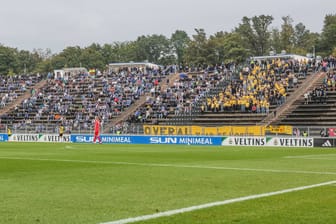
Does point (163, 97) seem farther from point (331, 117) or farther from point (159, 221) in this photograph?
point (159, 221)

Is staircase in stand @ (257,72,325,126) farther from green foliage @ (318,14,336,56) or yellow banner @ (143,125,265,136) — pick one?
green foliage @ (318,14,336,56)

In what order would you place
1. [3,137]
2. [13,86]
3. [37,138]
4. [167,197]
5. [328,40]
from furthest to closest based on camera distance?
[328,40]
[13,86]
[3,137]
[37,138]
[167,197]

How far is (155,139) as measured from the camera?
165 ft

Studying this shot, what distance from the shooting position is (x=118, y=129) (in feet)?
174

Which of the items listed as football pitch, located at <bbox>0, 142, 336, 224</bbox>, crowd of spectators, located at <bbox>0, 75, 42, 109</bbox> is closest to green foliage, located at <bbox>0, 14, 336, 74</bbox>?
crowd of spectators, located at <bbox>0, 75, 42, 109</bbox>

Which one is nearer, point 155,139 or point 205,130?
point 205,130

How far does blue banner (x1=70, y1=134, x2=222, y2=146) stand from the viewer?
48.0 m

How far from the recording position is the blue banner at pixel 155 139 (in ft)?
158

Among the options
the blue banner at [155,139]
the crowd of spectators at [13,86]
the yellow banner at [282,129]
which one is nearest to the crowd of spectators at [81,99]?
the crowd of spectators at [13,86]

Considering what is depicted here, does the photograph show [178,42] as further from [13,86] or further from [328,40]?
[13,86]

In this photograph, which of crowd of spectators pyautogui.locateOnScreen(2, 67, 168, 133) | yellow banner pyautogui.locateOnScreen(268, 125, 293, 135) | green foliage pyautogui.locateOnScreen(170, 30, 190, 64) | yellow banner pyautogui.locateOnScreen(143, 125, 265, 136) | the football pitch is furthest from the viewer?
green foliage pyautogui.locateOnScreen(170, 30, 190, 64)

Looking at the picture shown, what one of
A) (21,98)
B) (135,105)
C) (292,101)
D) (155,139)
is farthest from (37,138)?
(292,101)

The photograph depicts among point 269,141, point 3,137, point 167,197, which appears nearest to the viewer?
point 167,197

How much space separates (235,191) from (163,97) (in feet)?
162
